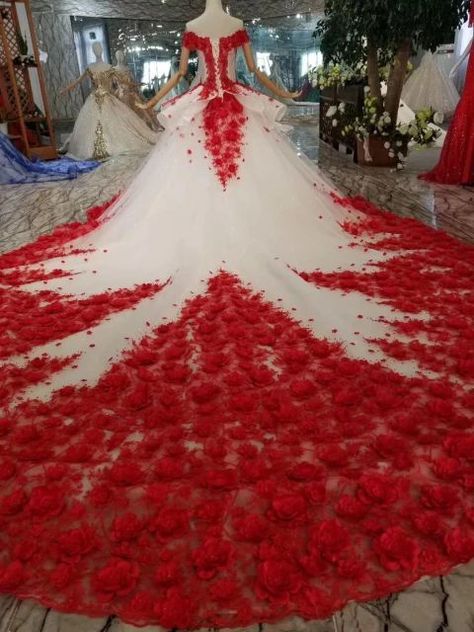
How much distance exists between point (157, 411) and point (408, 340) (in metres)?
1.05

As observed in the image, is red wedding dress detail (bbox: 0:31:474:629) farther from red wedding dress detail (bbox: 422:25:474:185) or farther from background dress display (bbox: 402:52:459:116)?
background dress display (bbox: 402:52:459:116)

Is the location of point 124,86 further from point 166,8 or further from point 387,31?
point 166,8

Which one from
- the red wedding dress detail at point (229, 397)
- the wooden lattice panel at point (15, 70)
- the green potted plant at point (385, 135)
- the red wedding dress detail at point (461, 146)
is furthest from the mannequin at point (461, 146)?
the wooden lattice panel at point (15, 70)

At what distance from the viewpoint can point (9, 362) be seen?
197 centimetres

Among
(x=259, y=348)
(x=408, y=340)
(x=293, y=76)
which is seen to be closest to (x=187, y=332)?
(x=259, y=348)

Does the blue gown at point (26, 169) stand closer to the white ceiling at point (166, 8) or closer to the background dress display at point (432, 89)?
the white ceiling at point (166, 8)

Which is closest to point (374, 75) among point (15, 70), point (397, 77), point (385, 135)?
point (397, 77)

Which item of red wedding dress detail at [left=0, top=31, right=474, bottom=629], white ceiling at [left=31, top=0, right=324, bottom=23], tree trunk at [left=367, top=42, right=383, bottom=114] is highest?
white ceiling at [left=31, top=0, right=324, bottom=23]

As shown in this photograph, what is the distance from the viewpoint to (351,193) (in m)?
4.79

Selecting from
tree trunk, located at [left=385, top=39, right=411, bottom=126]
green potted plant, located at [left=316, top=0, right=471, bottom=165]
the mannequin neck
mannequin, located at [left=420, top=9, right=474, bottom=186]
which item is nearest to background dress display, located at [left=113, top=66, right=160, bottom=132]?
green potted plant, located at [left=316, top=0, right=471, bottom=165]

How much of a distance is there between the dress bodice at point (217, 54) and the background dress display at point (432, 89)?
7.36m

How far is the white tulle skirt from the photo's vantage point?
7.54m

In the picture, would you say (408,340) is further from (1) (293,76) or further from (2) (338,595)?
(1) (293,76)

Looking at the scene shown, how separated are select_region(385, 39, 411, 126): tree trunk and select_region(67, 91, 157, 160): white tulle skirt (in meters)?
3.89
